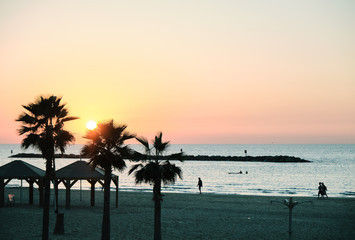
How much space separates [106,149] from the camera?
59.8 ft

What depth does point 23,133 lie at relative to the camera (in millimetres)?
19109

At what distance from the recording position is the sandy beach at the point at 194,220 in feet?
71.2

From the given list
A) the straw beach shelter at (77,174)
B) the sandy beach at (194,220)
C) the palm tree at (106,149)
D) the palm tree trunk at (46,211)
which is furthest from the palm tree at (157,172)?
the straw beach shelter at (77,174)

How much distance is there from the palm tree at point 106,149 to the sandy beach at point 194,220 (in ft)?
10.5

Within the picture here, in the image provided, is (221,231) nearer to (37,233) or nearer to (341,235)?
(341,235)

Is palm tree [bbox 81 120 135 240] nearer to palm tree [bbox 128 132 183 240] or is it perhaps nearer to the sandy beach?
palm tree [bbox 128 132 183 240]

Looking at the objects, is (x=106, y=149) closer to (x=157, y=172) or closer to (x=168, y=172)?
(x=157, y=172)

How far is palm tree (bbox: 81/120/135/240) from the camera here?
1805cm

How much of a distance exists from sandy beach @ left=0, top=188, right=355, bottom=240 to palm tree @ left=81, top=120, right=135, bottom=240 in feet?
10.5

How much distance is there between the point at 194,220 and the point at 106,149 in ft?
34.3

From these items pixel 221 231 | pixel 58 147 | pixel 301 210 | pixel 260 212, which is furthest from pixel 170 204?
pixel 58 147

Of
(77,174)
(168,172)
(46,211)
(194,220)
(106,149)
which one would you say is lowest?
(194,220)

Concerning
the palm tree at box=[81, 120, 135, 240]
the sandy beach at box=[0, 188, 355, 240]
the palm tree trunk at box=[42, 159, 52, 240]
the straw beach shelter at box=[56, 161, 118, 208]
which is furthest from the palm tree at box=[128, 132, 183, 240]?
the straw beach shelter at box=[56, 161, 118, 208]

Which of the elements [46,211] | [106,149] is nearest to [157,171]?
[106,149]
